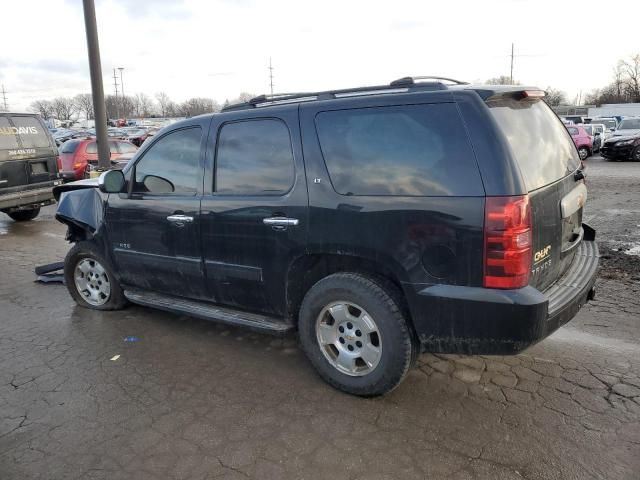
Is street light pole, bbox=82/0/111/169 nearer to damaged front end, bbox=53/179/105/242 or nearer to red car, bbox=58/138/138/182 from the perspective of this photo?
damaged front end, bbox=53/179/105/242

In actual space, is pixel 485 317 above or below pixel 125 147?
below

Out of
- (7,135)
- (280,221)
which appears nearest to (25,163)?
(7,135)

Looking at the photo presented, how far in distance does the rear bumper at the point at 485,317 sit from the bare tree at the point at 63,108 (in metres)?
135

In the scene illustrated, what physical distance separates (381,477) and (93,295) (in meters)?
3.73

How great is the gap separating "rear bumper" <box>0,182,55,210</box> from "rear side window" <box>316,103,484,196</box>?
819cm

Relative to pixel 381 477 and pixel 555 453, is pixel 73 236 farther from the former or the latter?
pixel 555 453

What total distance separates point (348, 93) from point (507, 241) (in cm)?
147

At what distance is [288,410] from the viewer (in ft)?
10.6

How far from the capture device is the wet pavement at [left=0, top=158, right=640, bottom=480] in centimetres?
271

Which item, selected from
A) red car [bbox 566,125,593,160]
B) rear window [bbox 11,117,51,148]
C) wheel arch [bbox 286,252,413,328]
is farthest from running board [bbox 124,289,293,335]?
red car [bbox 566,125,593,160]

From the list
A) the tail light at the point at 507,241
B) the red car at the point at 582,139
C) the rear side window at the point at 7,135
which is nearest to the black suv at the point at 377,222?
the tail light at the point at 507,241

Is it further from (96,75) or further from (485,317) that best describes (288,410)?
(96,75)

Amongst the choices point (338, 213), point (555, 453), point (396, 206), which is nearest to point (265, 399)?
point (338, 213)

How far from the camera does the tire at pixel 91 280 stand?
16.3 feet
